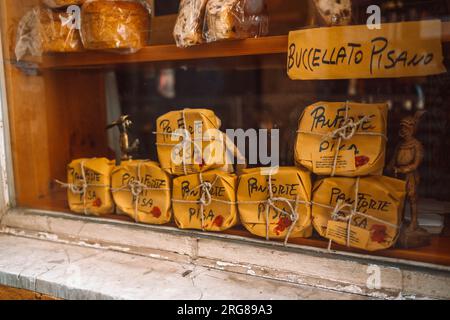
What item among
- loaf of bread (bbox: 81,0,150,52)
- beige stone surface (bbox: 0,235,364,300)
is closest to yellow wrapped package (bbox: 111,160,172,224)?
beige stone surface (bbox: 0,235,364,300)

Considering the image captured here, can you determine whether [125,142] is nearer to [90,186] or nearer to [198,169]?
[90,186]

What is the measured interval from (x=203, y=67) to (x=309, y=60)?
33.3 inches

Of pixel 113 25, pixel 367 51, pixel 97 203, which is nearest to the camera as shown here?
pixel 367 51

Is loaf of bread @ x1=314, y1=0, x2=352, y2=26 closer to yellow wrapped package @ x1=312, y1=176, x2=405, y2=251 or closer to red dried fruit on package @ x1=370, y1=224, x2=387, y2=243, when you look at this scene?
yellow wrapped package @ x1=312, y1=176, x2=405, y2=251

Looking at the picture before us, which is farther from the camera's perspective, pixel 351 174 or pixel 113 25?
pixel 113 25

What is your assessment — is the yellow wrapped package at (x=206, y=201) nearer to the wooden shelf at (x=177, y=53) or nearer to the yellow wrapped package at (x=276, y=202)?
the yellow wrapped package at (x=276, y=202)

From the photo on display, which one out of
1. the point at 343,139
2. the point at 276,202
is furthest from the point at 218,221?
the point at 343,139

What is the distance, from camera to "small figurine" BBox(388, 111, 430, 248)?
104 centimetres

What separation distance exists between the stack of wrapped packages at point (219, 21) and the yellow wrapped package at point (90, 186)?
1.60 feet

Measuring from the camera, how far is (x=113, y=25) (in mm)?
1263

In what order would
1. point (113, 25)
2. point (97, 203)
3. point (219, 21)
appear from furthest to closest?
point (97, 203), point (113, 25), point (219, 21)

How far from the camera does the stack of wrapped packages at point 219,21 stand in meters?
1.15

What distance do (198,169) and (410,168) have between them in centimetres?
57
